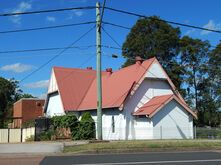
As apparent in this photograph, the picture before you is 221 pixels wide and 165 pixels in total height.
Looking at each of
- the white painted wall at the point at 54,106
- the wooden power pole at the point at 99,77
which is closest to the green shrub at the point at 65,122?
the wooden power pole at the point at 99,77

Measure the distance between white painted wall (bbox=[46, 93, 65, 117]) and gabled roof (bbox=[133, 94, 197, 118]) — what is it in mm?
11038

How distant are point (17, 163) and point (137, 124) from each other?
80.5 ft

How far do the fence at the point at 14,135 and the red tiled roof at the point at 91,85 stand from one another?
5.92m

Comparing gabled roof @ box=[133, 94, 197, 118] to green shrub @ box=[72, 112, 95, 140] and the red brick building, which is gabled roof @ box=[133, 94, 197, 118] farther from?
the red brick building

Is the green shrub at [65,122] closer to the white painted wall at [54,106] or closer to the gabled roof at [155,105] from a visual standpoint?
the gabled roof at [155,105]

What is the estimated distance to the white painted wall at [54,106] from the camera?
1948 inches

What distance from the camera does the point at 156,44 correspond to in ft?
203

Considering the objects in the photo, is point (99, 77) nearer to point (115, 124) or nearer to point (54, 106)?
point (115, 124)

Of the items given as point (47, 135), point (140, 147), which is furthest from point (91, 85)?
point (140, 147)

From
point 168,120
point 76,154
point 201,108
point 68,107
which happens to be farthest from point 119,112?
point 201,108

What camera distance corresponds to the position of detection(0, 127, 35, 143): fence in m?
40.5

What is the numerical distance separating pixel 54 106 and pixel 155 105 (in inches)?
640

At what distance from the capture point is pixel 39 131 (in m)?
36.2

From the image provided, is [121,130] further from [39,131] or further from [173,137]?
[39,131]
